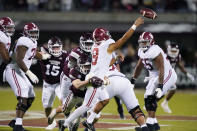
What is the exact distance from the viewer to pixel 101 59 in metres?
9.03

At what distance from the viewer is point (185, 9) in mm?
23172

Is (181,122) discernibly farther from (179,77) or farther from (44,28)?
(44,28)

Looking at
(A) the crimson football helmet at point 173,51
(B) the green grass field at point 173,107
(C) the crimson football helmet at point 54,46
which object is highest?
(C) the crimson football helmet at point 54,46

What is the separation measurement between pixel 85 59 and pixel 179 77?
12.7m

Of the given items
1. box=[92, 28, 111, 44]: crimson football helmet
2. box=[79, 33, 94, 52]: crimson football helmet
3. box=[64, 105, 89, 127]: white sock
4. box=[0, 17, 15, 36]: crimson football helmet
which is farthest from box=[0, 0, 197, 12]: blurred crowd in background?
box=[64, 105, 89, 127]: white sock

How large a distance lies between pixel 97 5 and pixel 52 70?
40.9 feet

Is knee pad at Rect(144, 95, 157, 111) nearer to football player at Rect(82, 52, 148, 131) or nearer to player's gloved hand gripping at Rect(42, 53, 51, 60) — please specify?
football player at Rect(82, 52, 148, 131)

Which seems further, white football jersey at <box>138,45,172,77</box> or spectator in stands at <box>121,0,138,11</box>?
spectator in stands at <box>121,0,138,11</box>

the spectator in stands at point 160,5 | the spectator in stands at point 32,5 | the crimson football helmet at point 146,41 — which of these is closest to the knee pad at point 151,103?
the crimson football helmet at point 146,41

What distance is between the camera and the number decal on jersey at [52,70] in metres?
11.4

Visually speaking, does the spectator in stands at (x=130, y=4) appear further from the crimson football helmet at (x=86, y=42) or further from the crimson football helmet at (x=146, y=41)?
the crimson football helmet at (x=86, y=42)

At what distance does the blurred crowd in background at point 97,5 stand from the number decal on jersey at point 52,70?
1185 cm

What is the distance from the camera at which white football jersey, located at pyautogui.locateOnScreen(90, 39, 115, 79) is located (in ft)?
29.6

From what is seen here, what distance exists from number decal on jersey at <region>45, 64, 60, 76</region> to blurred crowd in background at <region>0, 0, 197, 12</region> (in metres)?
11.8
